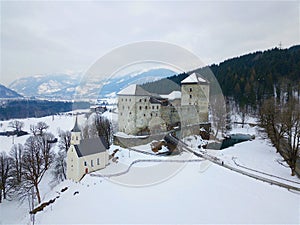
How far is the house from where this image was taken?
1484cm

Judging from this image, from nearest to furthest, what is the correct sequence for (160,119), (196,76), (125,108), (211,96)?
(125,108), (160,119), (196,76), (211,96)

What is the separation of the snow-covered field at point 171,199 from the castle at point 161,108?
5.81 metres

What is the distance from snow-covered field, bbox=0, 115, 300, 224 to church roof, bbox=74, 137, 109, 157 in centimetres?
167

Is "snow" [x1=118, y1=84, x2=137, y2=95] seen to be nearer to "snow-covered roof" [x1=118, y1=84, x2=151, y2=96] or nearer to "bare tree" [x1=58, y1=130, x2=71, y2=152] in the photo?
"snow-covered roof" [x1=118, y1=84, x2=151, y2=96]

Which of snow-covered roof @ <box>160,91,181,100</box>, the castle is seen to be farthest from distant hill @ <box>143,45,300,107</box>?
the castle

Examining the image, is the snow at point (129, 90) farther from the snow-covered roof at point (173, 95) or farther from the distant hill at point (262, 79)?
the distant hill at point (262, 79)

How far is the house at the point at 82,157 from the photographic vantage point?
14844 millimetres

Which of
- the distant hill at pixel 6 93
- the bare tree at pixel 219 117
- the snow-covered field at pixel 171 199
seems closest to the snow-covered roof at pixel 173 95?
the bare tree at pixel 219 117

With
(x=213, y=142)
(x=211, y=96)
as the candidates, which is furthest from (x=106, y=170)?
(x=211, y=96)

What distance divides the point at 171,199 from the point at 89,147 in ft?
27.5

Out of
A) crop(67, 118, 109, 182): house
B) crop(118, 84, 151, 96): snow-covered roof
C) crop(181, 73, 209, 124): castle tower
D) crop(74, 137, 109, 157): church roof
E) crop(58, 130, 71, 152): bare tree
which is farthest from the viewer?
crop(181, 73, 209, 124): castle tower

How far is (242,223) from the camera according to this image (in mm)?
8188

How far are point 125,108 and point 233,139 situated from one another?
1448 centimetres

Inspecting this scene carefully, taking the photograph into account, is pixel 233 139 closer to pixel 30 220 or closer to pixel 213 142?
pixel 213 142
